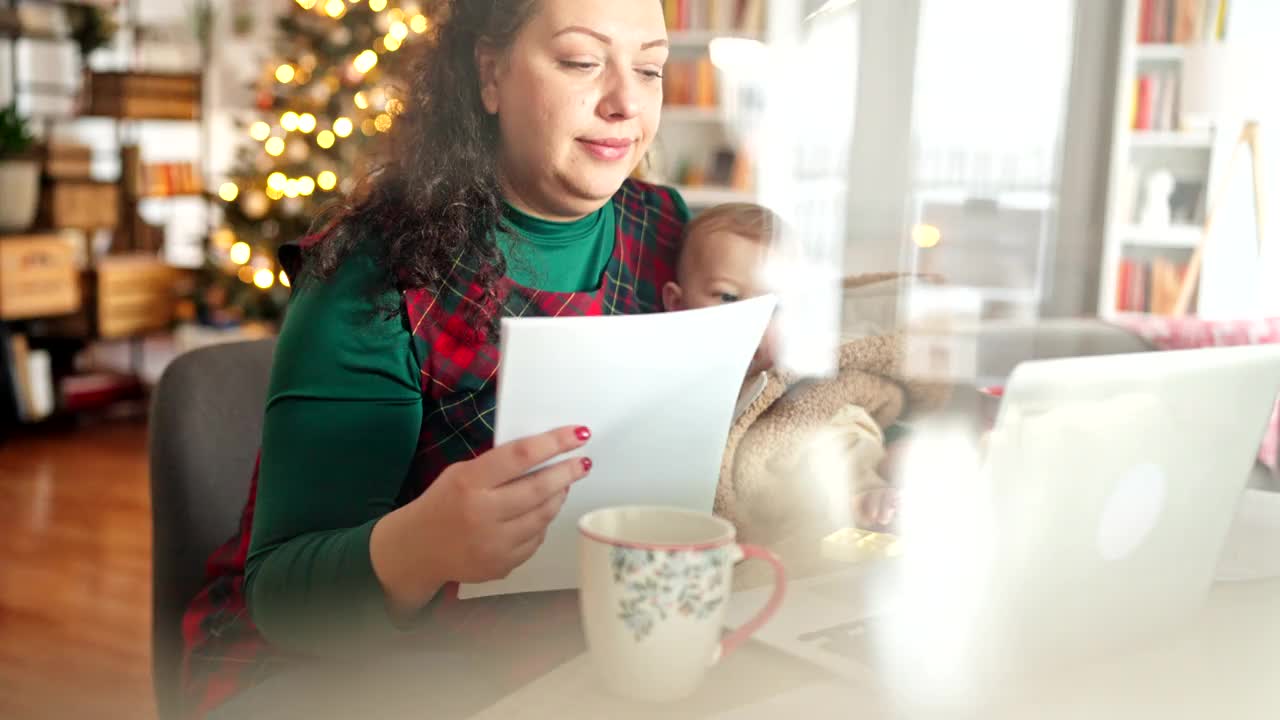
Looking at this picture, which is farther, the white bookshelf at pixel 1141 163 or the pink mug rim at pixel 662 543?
the white bookshelf at pixel 1141 163

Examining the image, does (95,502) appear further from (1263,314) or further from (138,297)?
(1263,314)

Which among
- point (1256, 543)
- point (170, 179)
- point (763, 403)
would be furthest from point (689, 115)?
point (170, 179)

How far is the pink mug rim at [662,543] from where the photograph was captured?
0.39 m

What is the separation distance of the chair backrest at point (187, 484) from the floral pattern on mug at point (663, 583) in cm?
45

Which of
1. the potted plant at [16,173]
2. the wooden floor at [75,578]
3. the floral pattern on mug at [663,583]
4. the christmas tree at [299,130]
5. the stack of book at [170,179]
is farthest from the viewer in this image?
the stack of book at [170,179]

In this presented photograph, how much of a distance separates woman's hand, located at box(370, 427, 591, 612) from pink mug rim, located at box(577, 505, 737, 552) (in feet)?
0.09

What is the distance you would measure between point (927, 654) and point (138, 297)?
3.06 m

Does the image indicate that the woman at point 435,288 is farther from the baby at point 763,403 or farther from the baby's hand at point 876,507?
the baby's hand at point 876,507

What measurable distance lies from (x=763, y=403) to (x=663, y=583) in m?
0.17

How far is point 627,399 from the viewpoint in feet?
1.44

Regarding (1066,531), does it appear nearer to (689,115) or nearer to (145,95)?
(689,115)

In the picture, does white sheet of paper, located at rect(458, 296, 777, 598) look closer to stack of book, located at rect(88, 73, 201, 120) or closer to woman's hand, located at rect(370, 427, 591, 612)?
woman's hand, located at rect(370, 427, 591, 612)

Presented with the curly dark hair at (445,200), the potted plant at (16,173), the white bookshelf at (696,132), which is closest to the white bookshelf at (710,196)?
the white bookshelf at (696,132)

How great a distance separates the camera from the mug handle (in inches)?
16.8
